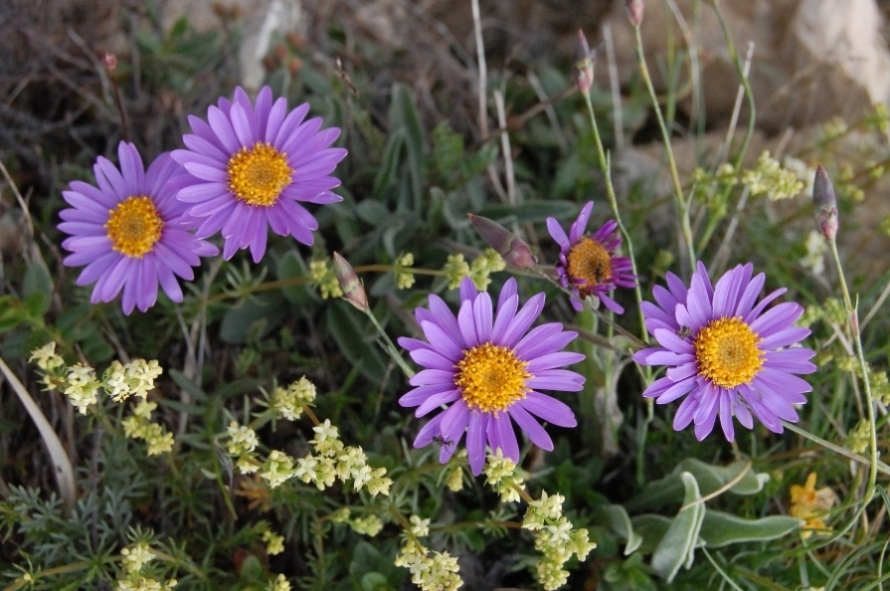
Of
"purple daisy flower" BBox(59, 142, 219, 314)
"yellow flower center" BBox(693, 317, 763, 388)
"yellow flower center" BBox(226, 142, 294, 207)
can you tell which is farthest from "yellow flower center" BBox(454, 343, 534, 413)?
"purple daisy flower" BBox(59, 142, 219, 314)

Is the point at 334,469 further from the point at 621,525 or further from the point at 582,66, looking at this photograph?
the point at 582,66

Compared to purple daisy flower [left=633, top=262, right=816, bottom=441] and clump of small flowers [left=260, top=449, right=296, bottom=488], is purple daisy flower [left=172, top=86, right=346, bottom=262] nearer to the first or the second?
clump of small flowers [left=260, top=449, right=296, bottom=488]

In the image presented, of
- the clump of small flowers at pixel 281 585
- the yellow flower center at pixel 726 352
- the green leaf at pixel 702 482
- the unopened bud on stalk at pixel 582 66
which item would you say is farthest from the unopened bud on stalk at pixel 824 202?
the clump of small flowers at pixel 281 585

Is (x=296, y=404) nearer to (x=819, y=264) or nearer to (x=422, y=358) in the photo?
(x=422, y=358)

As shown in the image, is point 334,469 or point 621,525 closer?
point 334,469

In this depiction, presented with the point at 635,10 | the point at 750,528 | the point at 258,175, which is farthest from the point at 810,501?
the point at 258,175

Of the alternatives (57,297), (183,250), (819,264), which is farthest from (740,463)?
(57,297)

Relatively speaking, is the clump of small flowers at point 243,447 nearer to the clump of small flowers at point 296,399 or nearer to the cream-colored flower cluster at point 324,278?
the clump of small flowers at point 296,399
